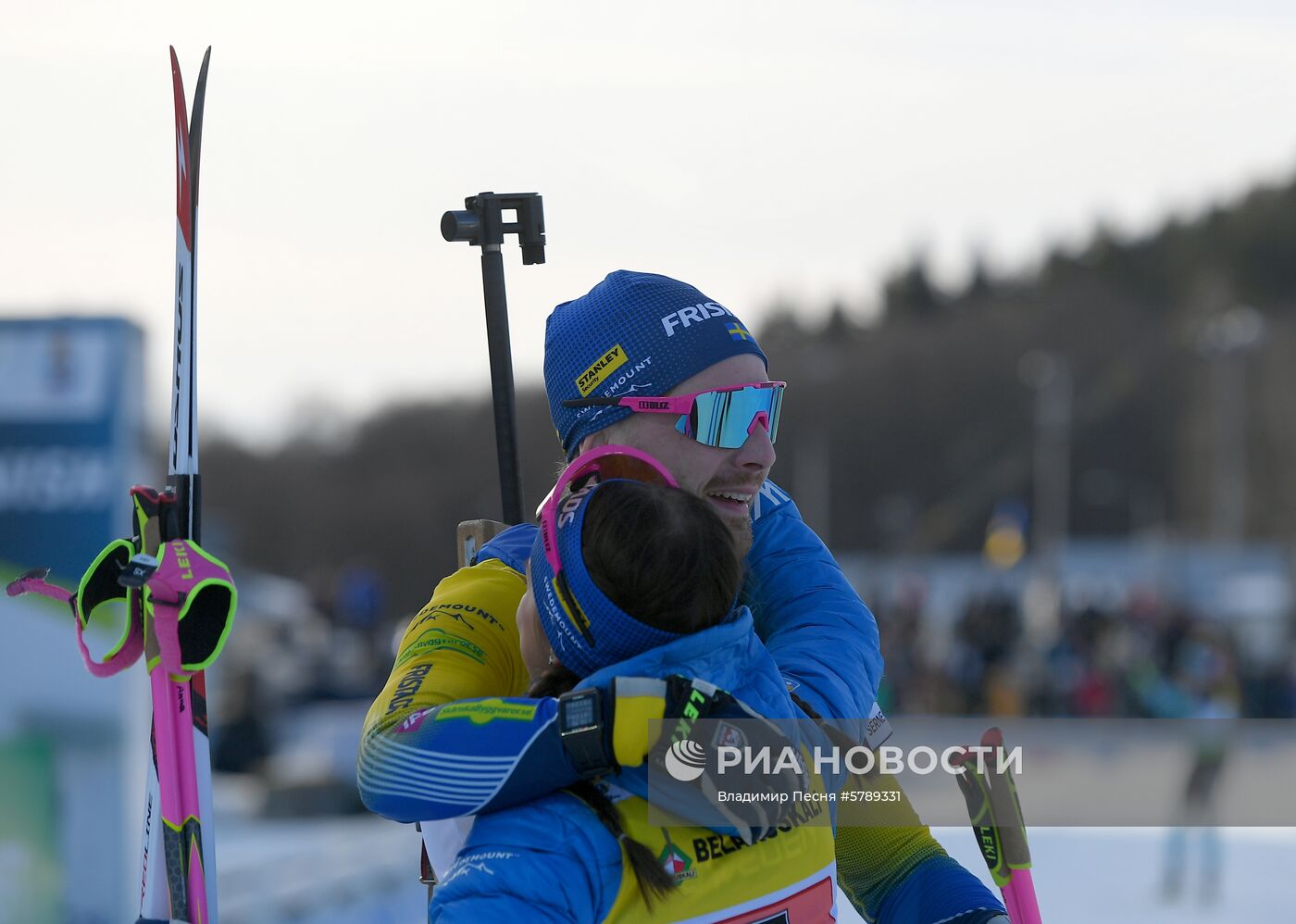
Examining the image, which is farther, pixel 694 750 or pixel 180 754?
pixel 180 754

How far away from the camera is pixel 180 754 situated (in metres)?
2.09

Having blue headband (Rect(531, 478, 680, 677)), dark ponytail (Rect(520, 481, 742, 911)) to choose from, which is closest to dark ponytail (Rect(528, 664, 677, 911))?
dark ponytail (Rect(520, 481, 742, 911))

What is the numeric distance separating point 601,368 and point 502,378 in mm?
542

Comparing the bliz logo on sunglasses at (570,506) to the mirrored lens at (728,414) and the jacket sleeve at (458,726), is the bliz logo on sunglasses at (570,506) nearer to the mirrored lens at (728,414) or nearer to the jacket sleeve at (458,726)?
the jacket sleeve at (458,726)

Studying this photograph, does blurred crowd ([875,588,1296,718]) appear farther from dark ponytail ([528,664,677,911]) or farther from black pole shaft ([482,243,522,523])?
dark ponytail ([528,664,677,911])

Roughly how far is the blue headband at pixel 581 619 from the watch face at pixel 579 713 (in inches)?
2.9

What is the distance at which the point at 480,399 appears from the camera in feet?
230

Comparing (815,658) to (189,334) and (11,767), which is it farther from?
(11,767)

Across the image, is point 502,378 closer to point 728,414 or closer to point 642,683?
point 728,414

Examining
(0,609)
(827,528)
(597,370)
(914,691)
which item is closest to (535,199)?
(597,370)

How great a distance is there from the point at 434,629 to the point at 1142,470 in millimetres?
75874

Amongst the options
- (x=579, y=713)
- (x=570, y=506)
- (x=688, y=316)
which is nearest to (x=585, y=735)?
(x=579, y=713)

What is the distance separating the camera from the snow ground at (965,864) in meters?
6.77

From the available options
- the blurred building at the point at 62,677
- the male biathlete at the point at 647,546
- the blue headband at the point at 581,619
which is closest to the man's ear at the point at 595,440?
the male biathlete at the point at 647,546
